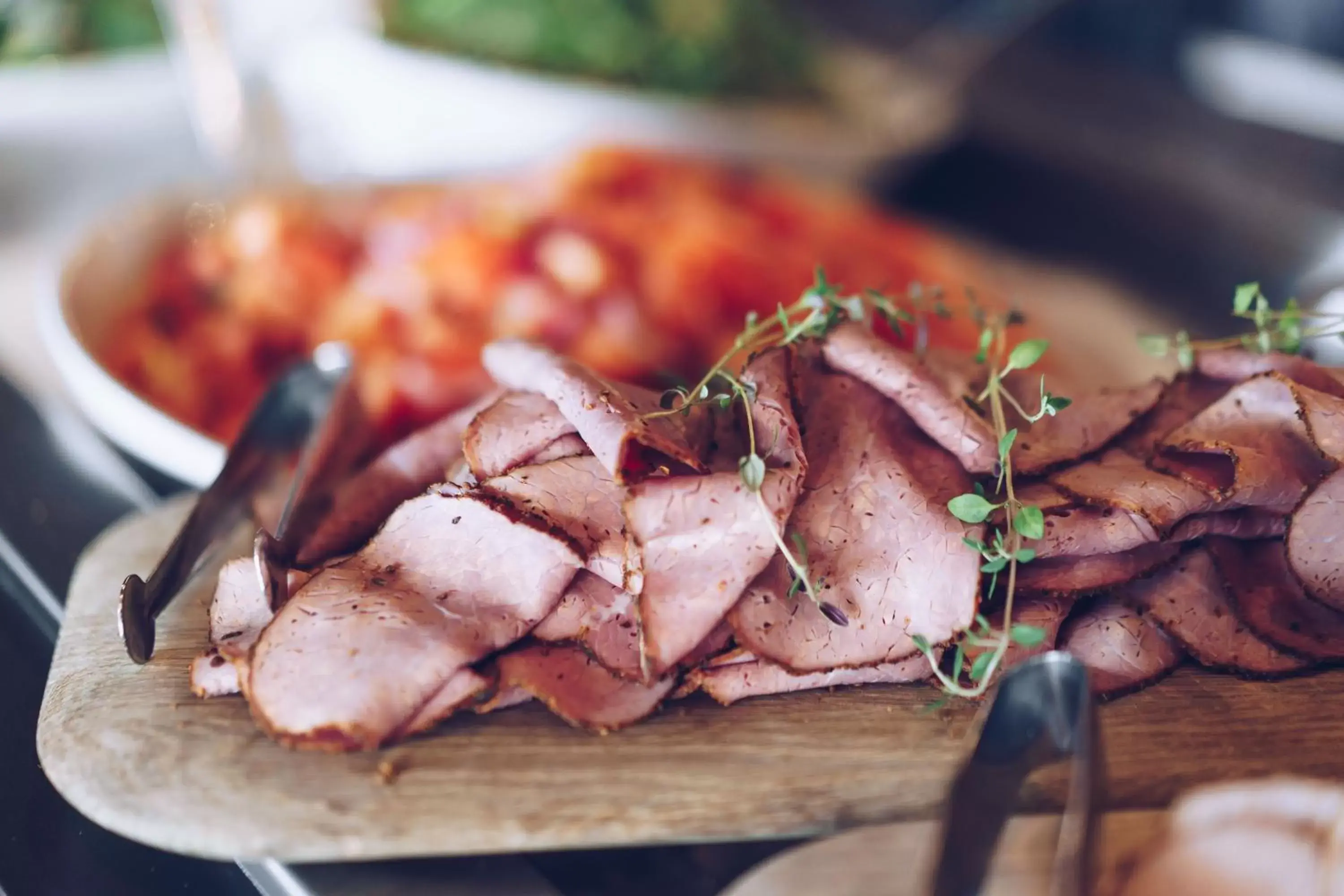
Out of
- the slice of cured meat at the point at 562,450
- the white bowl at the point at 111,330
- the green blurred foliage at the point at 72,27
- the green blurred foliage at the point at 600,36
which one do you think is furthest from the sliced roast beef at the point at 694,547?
the green blurred foliage at the point at 72,27

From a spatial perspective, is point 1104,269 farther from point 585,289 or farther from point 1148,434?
point 1148,434

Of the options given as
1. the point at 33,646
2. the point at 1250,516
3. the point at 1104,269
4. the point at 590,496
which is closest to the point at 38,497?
the point at 33,646

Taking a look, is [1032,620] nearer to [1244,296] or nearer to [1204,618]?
[1204,618]

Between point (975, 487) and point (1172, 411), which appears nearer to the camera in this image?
point (975, 487)

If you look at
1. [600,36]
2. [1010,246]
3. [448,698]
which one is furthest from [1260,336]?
[600,36]

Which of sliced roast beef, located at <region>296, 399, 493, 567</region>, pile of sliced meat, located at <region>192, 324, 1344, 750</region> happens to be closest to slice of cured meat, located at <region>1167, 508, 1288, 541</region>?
pile of sliced meat, located at <region>192, 324, 1344, 750</region>

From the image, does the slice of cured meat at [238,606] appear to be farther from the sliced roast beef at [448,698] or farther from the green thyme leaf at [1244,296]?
the green thyme leaf at [1244,296]
